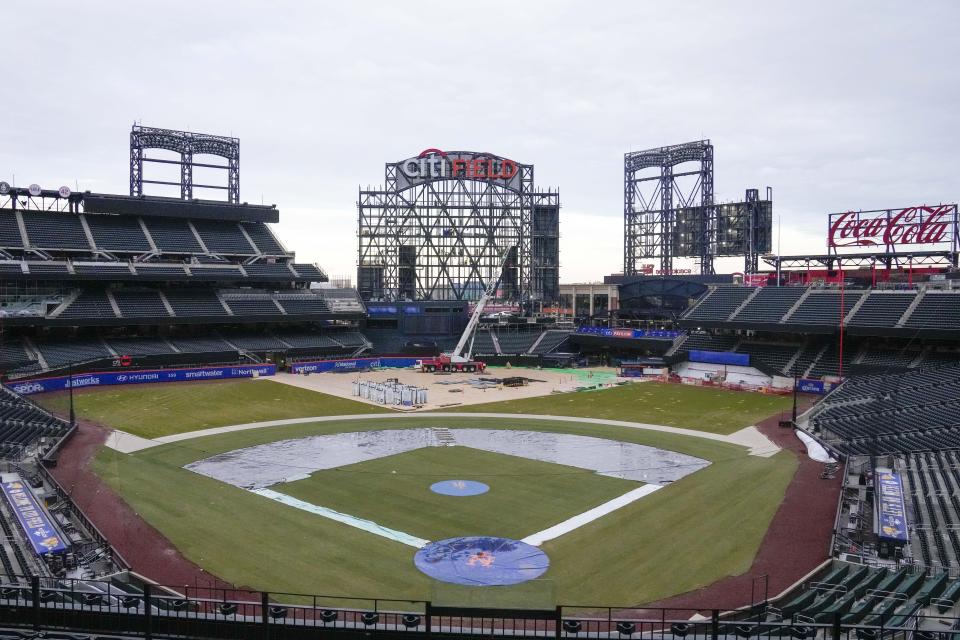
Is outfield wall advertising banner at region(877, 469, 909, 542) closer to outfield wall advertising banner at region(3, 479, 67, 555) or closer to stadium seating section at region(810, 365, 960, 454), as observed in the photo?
stadium seating section at region(810, 365, 960, 454)

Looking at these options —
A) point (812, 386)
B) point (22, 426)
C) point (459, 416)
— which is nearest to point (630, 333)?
point (812, 386)

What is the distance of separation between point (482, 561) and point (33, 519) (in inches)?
583

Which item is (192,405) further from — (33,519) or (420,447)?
(33,519)

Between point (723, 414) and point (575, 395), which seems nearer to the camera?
point (723, 414)

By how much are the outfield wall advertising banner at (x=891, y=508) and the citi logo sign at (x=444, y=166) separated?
73.9m

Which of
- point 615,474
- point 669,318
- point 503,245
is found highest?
point 503,245

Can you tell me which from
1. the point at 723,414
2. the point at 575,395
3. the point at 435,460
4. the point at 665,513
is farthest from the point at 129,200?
the point at 665,513

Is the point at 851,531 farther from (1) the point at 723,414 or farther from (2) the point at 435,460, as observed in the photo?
(1) the point at 723,414

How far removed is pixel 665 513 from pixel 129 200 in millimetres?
77153

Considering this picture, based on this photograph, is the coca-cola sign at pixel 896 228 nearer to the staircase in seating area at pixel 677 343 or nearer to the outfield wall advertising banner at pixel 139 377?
the staircase in seating area at pixel 677 343

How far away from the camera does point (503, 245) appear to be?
99000 millimetres

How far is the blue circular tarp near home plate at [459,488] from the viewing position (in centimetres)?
3006

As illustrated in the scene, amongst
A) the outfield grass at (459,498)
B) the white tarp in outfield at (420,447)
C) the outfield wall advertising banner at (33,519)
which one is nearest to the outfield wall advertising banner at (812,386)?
the white tarp in outfield at (420,447)

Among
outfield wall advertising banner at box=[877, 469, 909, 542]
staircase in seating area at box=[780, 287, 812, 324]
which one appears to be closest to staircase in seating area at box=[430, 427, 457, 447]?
outfield wall advertising banner at box=[877, 469, 909, 542]
